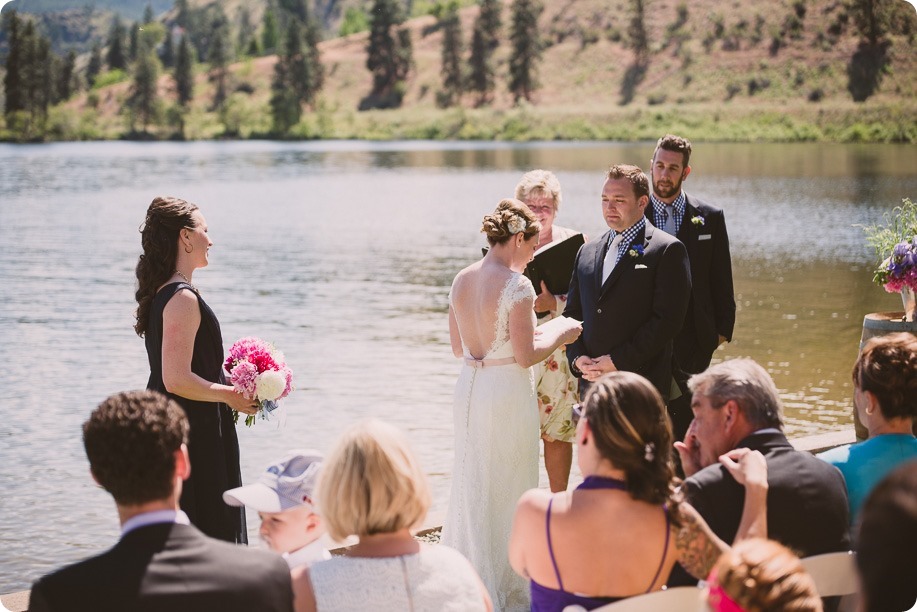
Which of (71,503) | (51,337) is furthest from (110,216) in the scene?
(71,503)

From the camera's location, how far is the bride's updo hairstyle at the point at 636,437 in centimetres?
324

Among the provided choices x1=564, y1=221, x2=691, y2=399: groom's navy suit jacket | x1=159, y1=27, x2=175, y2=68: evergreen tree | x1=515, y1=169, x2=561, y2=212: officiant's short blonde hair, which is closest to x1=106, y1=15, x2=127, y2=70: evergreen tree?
x1=159, y1=27, x2=175, y2=68: evergreen tree

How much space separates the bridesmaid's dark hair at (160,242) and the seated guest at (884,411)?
2.97 m

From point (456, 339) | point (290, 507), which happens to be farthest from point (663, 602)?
point (456, 339)

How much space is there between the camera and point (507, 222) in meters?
5.28

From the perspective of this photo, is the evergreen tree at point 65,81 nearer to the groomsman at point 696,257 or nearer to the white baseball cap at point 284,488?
the groomsman at point 696,257

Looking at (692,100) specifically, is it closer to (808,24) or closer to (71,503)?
(808,24)

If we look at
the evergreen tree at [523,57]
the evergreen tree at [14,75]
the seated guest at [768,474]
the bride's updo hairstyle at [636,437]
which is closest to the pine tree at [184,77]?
the evergreen tree at [14,75]

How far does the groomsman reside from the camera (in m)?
6.33

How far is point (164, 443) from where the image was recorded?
2820mm

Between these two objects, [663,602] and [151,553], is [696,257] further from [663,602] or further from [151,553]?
[151,553]

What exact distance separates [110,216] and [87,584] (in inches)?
1285

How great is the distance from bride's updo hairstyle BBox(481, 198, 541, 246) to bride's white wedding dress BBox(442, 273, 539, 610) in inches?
21.3

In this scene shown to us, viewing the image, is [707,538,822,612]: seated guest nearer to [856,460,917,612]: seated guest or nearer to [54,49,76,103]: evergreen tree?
[856,460,917,612]: seated guest
